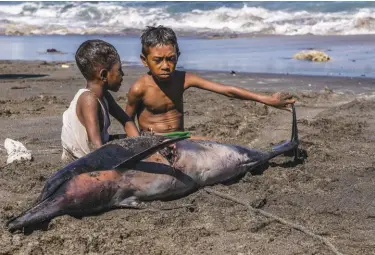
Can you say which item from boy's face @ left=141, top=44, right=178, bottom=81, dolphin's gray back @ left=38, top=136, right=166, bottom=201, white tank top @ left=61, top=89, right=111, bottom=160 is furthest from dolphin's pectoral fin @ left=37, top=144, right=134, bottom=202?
boy's face @ left=141, top=44, right=178, bottom=81

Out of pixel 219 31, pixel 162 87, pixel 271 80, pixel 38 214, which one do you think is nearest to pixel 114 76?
pixel 162 87

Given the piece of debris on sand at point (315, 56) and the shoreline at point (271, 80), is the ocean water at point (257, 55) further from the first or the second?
the shoreline at point (271, 80)

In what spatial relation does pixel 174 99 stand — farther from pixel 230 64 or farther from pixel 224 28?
pixel 224 28

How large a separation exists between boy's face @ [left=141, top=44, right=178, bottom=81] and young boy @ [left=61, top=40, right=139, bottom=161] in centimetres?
55

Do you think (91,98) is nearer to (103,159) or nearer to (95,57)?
(95,57)

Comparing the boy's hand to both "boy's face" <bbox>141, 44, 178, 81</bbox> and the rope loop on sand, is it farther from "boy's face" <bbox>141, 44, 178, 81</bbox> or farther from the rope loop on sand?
the rope loop on sand

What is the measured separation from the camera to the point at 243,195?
4.35m

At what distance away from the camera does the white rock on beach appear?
213 inches

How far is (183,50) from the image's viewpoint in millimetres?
17406

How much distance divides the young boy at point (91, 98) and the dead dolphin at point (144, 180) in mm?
Result: 588

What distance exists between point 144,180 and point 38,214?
82 cm

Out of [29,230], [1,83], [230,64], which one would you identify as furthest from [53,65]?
[29,230]

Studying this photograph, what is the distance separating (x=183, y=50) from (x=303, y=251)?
568 inches

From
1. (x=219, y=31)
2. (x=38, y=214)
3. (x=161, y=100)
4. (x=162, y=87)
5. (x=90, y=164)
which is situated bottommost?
(x=219, y=31)
